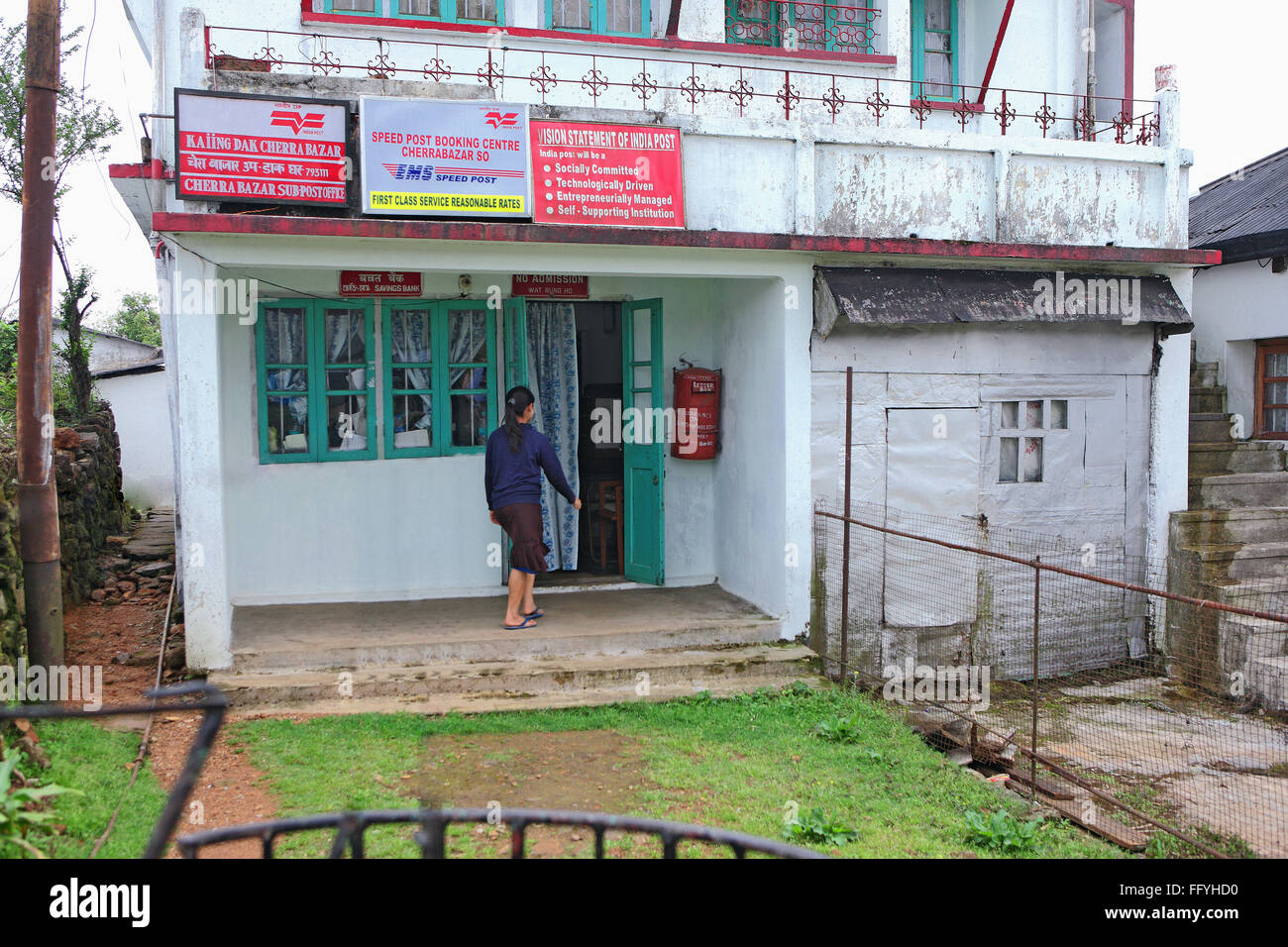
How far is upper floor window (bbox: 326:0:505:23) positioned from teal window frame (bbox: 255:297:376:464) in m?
2.42

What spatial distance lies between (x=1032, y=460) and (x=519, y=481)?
4829mm

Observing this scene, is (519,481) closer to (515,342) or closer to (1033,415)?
(515,342)

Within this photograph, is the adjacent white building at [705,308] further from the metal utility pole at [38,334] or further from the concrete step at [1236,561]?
the metal utility pole at [38,334]

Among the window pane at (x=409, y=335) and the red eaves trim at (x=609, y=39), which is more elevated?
the red eaves trim at (x=609, y=39)

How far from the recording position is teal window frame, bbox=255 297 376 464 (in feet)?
28.0

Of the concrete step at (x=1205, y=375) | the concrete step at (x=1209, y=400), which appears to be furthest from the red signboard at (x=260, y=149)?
the concrete step at (x=1205, y=375)

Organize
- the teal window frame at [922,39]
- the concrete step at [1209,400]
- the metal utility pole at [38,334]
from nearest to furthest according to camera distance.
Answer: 1. the metal utility pole at [38,334]
2. the teal window frame at [922,39]
3. the concrete step at [1209,400]

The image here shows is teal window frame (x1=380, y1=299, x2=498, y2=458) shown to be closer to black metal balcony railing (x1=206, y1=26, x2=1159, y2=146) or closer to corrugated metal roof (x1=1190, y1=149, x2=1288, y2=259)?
black metal balcony railing (x1=206, y1=26, x2=1159, y2=146)

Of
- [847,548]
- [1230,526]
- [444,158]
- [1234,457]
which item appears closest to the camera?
[444,158]

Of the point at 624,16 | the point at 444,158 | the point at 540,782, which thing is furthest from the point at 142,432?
the point at 540,782

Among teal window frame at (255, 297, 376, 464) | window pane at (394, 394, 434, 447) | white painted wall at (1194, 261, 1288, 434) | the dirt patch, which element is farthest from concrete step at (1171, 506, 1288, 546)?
teal window frame at (255, 297, 376, 464)

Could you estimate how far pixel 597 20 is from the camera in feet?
28.5

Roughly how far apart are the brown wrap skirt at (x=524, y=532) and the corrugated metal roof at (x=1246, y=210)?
8854 mm

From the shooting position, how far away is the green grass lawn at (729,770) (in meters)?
5.18
